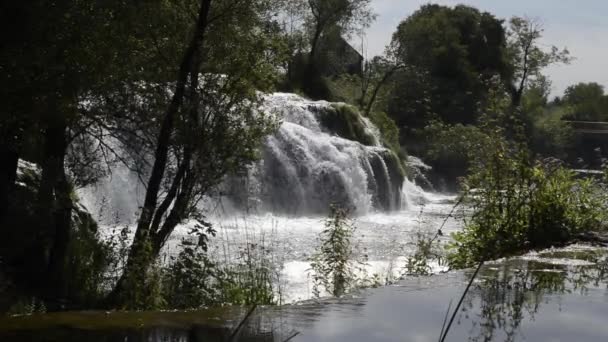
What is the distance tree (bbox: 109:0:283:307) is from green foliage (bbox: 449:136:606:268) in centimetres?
256

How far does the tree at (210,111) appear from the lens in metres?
9.77

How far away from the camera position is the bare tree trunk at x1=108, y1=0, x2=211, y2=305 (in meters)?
8.41

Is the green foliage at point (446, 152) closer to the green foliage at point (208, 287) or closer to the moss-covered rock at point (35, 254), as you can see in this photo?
the moss-covered rock at point (35, 254)

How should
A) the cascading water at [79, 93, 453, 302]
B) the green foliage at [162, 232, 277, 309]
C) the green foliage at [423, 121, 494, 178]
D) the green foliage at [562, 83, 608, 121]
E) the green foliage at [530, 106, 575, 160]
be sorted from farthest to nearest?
the green foliage at [562, 83, 608, 121], the green foliage at [530, 106, 575, 160], the green foliage at [423, 121, 494, 178], the cascading water at [79, 93, 453, 302], the green foliage at [162, 232, 277, 309]

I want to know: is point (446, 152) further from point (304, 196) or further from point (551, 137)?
point (304, 196)

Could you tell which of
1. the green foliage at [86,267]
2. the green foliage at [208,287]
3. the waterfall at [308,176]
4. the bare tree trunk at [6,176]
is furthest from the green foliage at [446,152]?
the green foliage at [208,287]

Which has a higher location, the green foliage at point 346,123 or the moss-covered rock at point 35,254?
the green foliage at point 346,123

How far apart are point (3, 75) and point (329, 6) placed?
34938 mm

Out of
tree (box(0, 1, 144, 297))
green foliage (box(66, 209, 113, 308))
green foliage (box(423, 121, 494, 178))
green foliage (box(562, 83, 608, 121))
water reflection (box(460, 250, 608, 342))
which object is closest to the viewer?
water reflection (box(460, 250, 608, 342))

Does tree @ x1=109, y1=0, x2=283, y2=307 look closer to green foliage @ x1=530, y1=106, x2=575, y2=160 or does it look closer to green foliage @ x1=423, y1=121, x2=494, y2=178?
green foliage @ x1=423, y1=121, x2=494, y2=178

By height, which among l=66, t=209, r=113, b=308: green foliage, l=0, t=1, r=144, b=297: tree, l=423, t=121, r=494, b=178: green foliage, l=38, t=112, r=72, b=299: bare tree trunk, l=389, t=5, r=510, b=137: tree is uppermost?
l=389, t=5, r=510, b=137: tree

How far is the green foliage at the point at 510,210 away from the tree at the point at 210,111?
2557mm

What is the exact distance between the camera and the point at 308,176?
23.6 metres

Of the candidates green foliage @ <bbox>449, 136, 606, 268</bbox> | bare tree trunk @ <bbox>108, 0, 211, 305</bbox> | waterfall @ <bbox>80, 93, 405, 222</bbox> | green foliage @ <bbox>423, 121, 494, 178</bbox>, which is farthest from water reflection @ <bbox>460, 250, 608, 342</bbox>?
green foliage @ <bbox>423, 121, 494, 178</bbox>
